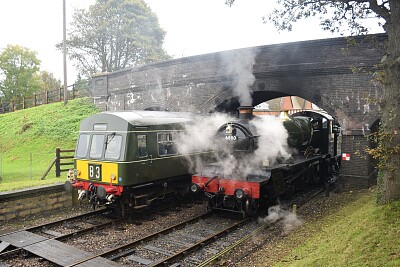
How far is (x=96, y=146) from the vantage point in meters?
9.31

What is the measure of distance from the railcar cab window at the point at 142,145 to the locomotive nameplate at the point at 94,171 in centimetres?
118

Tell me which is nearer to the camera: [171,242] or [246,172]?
[171,242]

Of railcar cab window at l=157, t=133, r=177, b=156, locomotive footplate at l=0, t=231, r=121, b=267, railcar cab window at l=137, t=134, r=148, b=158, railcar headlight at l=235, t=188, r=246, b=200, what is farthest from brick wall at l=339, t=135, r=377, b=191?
locomotive footplate at l=0, t=231, r=121, b=267

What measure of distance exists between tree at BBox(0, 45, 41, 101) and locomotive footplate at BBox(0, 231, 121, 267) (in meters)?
33.1

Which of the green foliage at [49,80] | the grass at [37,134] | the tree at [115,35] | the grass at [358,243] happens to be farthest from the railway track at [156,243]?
the green foliage at [49,80]

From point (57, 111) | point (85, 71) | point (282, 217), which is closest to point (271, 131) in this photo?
point (282, 217)

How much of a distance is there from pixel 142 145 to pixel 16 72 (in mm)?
33433

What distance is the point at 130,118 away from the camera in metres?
9.06

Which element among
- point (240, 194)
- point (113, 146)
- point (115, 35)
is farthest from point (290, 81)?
point (115, 35)

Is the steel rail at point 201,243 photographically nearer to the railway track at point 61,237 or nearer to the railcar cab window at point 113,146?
the railway track at point 61,237

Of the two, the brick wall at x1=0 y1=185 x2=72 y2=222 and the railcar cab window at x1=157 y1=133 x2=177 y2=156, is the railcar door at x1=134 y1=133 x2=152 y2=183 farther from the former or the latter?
the brick wall at x1=0 y1=185 x2=72 y2=222

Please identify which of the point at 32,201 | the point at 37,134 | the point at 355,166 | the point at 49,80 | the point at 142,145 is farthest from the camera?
the point at 49,80

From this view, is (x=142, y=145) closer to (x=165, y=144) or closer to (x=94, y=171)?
(x=165, y=144)

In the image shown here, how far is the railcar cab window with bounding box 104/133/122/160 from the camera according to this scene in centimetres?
880
